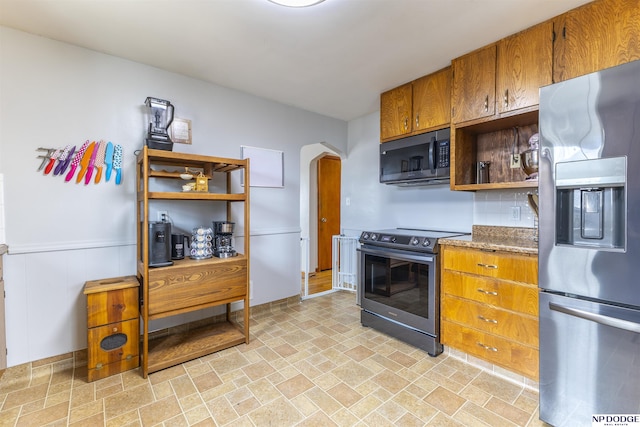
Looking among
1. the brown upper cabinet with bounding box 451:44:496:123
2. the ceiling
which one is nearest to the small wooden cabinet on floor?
the ceiling

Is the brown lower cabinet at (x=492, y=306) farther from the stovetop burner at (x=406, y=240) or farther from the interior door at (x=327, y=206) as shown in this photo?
the interior door at (x=327, y=206)

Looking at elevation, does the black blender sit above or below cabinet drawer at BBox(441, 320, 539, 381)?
above

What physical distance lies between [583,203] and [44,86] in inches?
133

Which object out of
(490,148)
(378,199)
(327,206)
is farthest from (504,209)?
(327,206)

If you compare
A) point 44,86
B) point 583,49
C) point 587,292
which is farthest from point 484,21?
point 44,86

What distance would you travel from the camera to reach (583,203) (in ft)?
4.62

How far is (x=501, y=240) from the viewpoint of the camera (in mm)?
2182

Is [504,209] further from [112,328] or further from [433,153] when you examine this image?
[112,328]

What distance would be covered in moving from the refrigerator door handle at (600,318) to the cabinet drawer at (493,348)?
0.45 meters

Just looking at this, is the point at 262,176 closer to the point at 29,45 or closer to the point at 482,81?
the point at 29,45

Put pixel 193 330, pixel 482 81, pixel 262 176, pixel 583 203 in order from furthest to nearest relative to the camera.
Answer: pixel 262 176 < pixel 193 330 < pixel 482 81 < pixel 583 203

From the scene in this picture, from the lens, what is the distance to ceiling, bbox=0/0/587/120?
1.65 meters

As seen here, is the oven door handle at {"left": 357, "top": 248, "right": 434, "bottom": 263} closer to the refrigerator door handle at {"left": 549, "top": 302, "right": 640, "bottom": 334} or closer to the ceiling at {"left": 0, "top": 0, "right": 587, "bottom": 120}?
the refrigerator door handle at {"left": 549, "top": 302, "right": 640, "bottom": 334}

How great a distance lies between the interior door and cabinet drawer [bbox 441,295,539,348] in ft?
10.6
